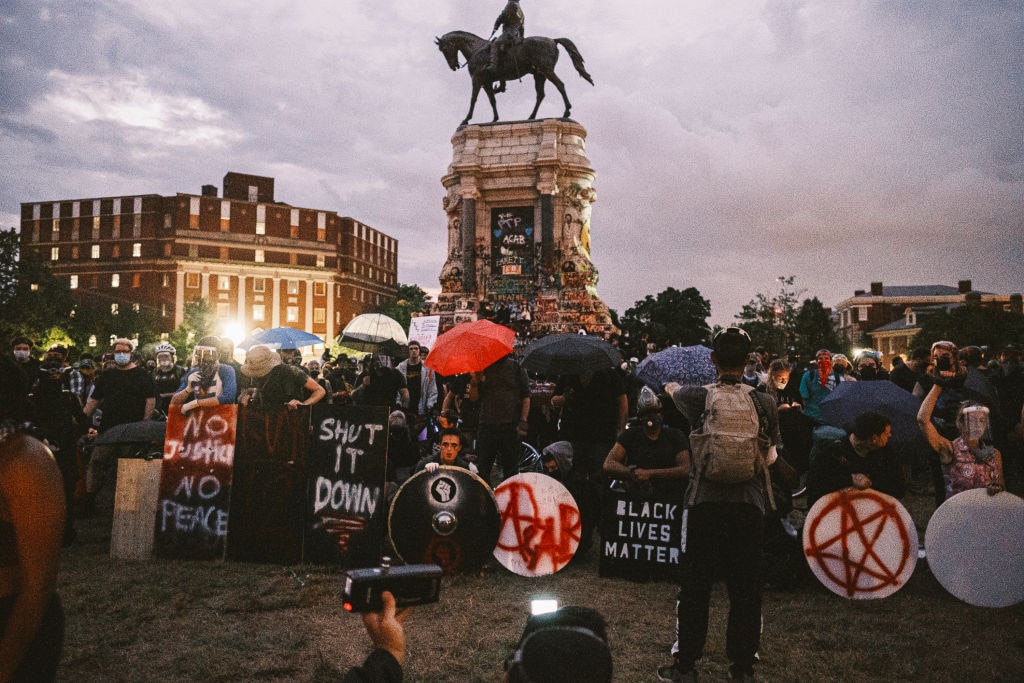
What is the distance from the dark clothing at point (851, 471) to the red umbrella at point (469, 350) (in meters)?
3.34

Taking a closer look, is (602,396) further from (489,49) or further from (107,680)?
(489,49)

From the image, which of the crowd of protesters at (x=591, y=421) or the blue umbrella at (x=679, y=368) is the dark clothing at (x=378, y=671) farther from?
the blue umbrella at (x=679, y=368)

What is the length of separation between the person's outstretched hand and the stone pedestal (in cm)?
2354

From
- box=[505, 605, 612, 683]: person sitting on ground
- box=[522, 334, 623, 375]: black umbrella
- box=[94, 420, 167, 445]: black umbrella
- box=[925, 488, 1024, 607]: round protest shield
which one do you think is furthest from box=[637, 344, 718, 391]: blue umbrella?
box=[505, 605, 612, 683]: person sitting on ground

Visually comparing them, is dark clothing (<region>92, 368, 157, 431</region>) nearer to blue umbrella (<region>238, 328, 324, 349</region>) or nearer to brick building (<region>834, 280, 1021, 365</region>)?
blue umbrella (<region>238, 328, 324, 349</region>)

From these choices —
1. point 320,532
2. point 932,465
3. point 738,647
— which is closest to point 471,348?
point 320,532

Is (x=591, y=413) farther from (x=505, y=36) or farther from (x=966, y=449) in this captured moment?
(x=505, y=36)

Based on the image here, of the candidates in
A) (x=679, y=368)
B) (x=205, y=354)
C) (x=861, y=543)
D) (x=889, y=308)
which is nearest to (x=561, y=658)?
(x=861, y=543)

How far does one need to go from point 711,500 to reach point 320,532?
3.94m

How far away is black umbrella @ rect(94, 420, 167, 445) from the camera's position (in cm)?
716

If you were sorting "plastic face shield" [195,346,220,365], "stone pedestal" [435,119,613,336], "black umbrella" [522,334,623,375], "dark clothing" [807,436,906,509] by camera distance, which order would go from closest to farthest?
"dark clothing" [807,436,906,509]
"plastic face shield" [195,346,220,365]
"black umbrella" [522,334,623,375]
"stone pedestal" [435,119,613,336]

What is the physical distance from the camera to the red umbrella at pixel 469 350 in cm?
741

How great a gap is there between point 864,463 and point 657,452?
1.72 metres

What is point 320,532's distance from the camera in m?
6.48
